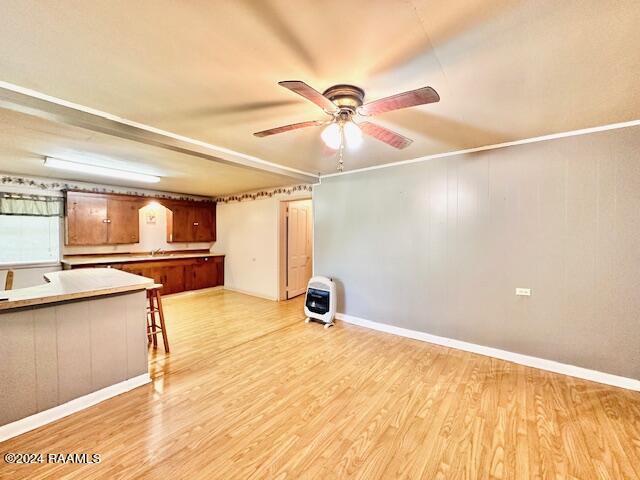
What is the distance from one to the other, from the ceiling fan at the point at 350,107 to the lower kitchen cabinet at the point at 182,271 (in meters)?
4.52

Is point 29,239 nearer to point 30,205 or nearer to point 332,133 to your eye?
point 30,205

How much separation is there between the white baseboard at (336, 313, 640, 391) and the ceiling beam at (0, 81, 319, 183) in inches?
117

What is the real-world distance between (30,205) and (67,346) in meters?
3.79

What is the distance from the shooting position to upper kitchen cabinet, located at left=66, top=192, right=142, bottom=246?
15.2ft

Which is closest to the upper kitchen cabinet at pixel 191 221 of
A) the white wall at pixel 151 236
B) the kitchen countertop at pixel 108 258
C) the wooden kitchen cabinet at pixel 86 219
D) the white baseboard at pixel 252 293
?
the white wall at pixel 151 236

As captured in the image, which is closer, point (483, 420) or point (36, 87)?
point (36, 87)

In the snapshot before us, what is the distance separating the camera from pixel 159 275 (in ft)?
17.6

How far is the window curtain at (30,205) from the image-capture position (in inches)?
164

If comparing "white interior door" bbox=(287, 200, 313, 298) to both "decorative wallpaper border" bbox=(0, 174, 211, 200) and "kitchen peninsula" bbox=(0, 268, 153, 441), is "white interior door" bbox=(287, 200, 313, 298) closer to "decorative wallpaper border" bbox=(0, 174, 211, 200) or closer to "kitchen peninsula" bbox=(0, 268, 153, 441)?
"decorative wallpaper border" bbox=(0, 174, 211, 200)

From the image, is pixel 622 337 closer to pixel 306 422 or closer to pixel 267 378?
pixel 306 422

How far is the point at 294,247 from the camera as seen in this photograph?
19.2ft

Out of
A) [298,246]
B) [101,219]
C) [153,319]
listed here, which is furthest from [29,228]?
[298,246]

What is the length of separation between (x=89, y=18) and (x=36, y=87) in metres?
1.02

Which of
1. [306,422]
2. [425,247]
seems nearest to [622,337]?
[425,247]
